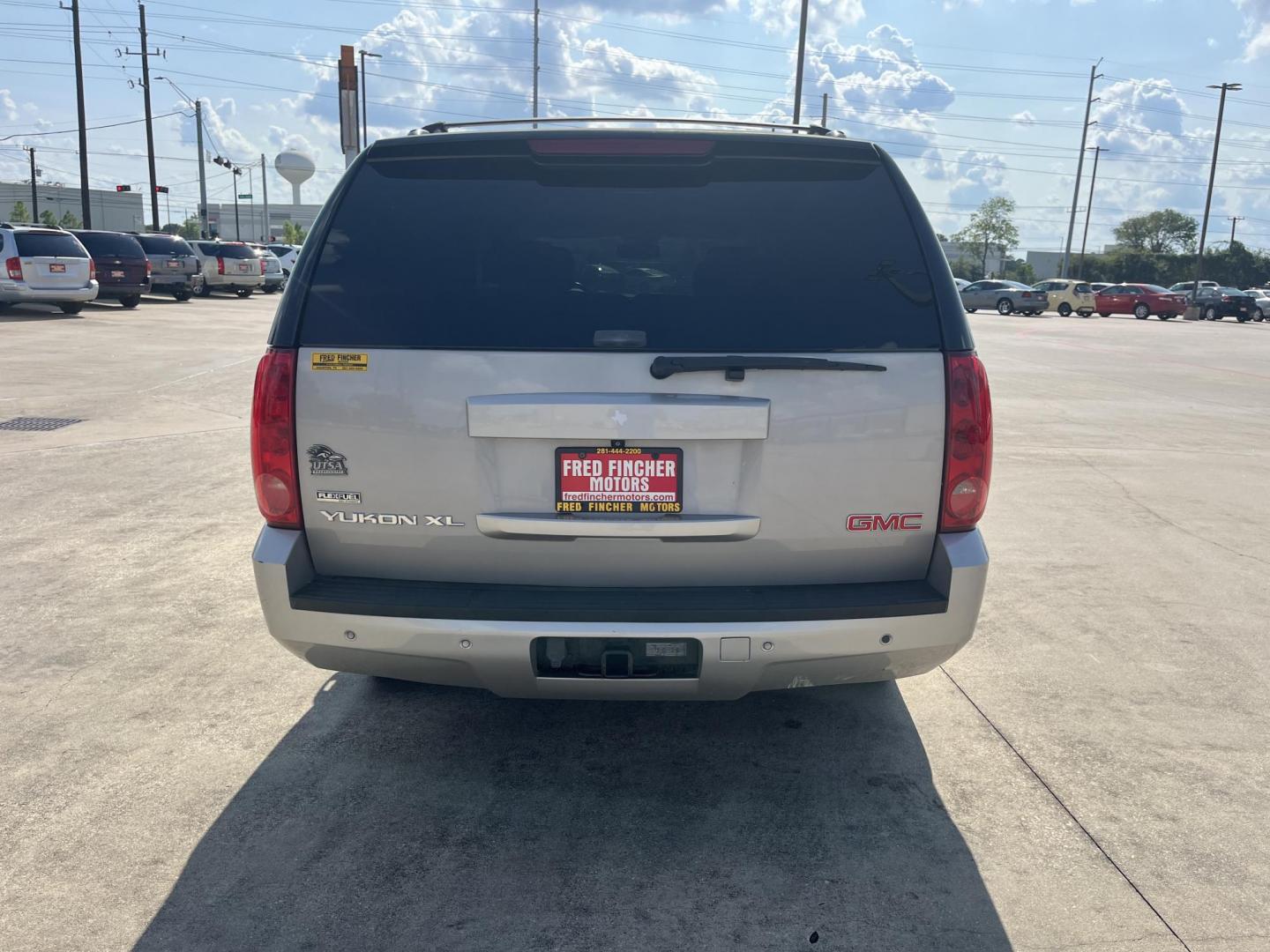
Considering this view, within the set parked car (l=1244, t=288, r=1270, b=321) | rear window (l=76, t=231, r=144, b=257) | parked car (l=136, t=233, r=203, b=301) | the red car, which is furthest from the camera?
parked car (l=1244, t=288, r=1270, b=321)

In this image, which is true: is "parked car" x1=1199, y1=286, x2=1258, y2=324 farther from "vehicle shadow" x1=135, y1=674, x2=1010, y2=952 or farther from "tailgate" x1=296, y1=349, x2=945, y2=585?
"tailgate" x1=296, y1=349, x2=945, y2=585

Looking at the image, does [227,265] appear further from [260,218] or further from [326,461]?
[260,218]

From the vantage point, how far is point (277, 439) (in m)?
3.18

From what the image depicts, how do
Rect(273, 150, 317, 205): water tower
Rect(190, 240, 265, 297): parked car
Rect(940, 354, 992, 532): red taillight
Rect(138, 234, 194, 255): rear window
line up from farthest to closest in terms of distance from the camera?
Rect(273, 150, 317, 205): water tower
Rect(190, 240, 265, 297): parked car
Rect(138, 234, 194, 255): rear window
Rect(940, 354, 992, 532): red taillight

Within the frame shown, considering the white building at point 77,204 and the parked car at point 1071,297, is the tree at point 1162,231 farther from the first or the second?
the white building at point 77,204

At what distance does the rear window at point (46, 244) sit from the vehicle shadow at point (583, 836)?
2222cm

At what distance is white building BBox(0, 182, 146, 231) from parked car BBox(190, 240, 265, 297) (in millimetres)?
104012

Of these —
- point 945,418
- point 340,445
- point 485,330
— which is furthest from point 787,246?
point 340,445

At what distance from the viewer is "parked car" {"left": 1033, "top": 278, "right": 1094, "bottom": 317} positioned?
48.8 m

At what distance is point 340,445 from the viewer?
10.3 ft

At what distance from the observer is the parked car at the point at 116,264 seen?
26141mm

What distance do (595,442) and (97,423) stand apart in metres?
8.83

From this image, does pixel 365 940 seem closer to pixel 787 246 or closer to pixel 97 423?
pixel 787 246

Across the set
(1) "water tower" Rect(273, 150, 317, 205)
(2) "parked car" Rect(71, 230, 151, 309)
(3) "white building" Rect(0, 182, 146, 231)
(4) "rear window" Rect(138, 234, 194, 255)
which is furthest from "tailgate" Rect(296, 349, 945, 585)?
(3) "white building" Rect(0, 182, 146, 231)
